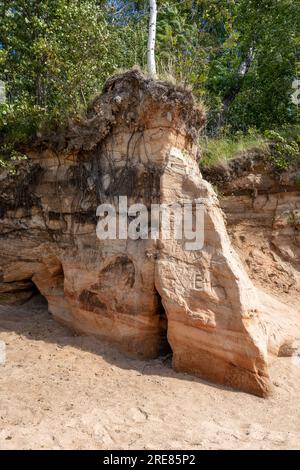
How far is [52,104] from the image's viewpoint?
6625 mm

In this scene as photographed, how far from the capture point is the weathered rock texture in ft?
14.7

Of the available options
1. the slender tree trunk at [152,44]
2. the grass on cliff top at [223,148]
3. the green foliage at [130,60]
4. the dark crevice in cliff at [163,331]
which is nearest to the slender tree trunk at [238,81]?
the green foliage at [130,60]

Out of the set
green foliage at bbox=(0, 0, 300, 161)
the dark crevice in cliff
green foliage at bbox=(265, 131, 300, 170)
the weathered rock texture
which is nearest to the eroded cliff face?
green foliage at bbox=(265, 131, 300, 170)

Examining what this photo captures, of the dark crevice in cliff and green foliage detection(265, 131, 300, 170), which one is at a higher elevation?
green foliage detection(265, 131, 300, 170)

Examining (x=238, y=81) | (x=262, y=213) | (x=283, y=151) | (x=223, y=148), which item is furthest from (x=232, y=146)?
(x=238, y=81)

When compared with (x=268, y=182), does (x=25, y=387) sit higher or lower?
lower

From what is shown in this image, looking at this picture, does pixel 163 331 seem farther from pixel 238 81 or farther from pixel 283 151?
pixel 238 81

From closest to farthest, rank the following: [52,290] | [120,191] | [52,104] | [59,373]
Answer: [59,373], [120,191], [52,290], [52,104]

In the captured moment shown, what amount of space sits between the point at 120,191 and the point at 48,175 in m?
1.30

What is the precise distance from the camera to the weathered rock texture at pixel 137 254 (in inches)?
177

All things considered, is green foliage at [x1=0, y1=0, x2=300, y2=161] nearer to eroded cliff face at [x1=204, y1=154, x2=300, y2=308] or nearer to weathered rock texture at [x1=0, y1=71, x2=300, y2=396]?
eroded cliff face at [x1=204, y1=154, x2=300, y2=308]

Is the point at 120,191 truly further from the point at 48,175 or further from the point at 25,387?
the point at 25,387
